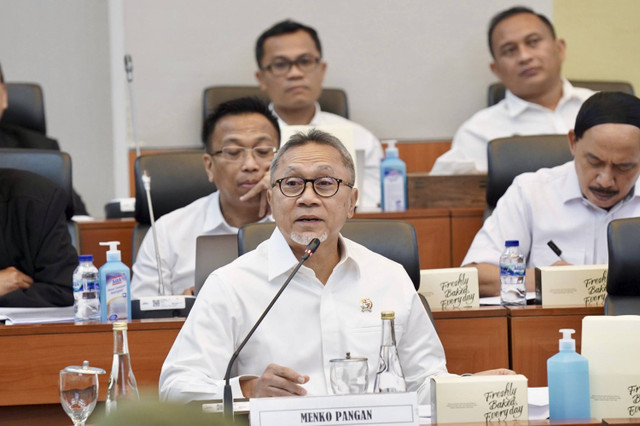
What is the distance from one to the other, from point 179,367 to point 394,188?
1.92 meters

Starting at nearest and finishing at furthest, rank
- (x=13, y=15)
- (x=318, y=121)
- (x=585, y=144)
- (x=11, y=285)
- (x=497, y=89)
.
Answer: (x=11, y=285), (x=585, y=144), (x=318, y=121), (x=497, y=89), (x=13, y=15)

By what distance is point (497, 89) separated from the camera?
4957 mm

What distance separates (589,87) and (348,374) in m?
3.64

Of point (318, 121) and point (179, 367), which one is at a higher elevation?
point (318, 121)

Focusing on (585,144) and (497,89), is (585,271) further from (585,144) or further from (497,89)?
(497,89)

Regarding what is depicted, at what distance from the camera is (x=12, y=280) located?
2.88 meters

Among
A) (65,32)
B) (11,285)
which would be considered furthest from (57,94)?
(11,285)

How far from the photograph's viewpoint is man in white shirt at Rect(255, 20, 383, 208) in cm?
445

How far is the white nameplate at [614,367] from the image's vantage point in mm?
1760

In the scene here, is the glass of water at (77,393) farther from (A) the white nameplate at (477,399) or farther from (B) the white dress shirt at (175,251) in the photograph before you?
(B) the white dress shirt at (175,251)

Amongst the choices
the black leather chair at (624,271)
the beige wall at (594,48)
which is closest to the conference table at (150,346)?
the black leather chair at (624,271)

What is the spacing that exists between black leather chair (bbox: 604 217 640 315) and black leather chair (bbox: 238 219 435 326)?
46 centimetres

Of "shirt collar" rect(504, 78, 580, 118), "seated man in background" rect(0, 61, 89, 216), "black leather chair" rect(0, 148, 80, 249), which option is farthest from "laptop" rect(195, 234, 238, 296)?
"shirt collar" rect(504, 78, 580, 118)

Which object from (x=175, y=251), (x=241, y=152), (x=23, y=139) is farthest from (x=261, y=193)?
(x=23, y=139)
